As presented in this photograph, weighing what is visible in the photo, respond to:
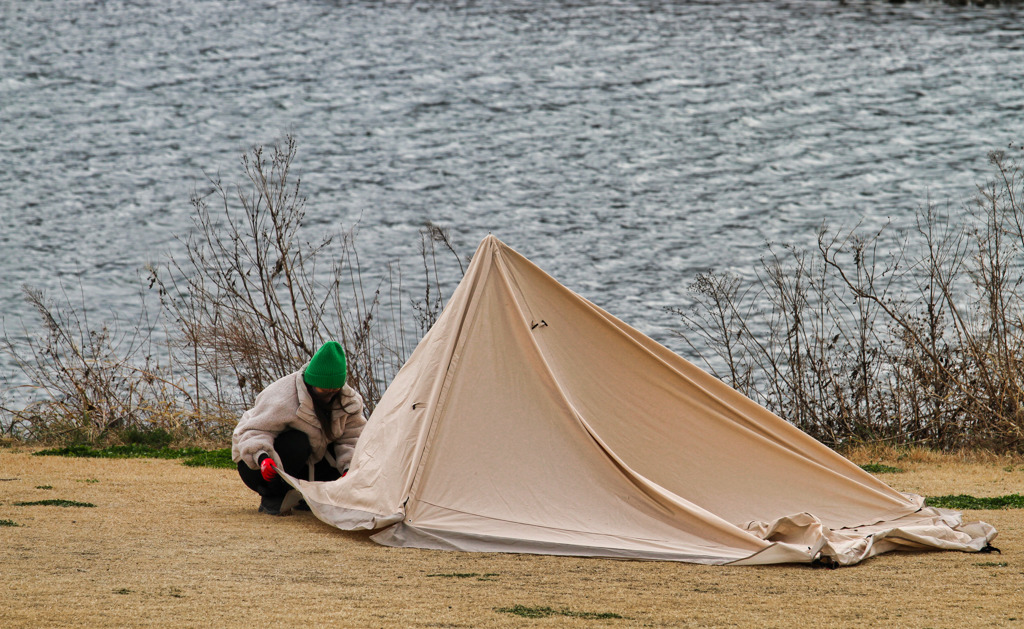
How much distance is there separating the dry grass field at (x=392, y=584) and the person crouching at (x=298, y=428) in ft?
0.85

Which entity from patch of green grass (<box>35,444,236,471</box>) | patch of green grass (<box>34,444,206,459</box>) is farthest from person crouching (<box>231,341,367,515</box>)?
patch of green grass (<box>34,444,206,459</box>)

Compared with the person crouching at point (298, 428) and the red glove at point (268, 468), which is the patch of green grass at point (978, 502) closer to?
the person crouching at point (298, 428)

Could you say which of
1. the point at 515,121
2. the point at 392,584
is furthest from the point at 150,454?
the point at 515,121

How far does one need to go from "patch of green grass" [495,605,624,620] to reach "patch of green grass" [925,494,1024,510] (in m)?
3.15

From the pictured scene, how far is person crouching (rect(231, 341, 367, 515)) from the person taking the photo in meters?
4.81

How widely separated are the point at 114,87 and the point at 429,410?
17504 millimetres

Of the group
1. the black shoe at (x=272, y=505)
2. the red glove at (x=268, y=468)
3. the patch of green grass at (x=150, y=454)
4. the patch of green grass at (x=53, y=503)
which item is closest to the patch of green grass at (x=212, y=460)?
the patch of green grass at (x=150, y=454)

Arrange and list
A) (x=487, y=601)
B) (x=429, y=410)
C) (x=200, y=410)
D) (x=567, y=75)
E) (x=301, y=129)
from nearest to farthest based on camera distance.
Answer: (x=487, y=601) < (x=429, y=410) < (x=200, y=410) < (x=301, y=129) < (x=567, y=75)

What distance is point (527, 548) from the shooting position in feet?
13.8

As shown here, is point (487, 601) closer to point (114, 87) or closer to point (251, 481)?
point (251, 481)

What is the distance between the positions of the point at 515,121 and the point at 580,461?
14.3 meters

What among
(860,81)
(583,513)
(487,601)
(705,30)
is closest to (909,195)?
(860,81)

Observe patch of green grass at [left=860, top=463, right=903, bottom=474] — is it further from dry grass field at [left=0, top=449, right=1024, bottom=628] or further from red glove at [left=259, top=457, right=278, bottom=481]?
red glove at [left=259, top=457, right=278, bottom=481]

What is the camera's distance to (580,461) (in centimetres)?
446
